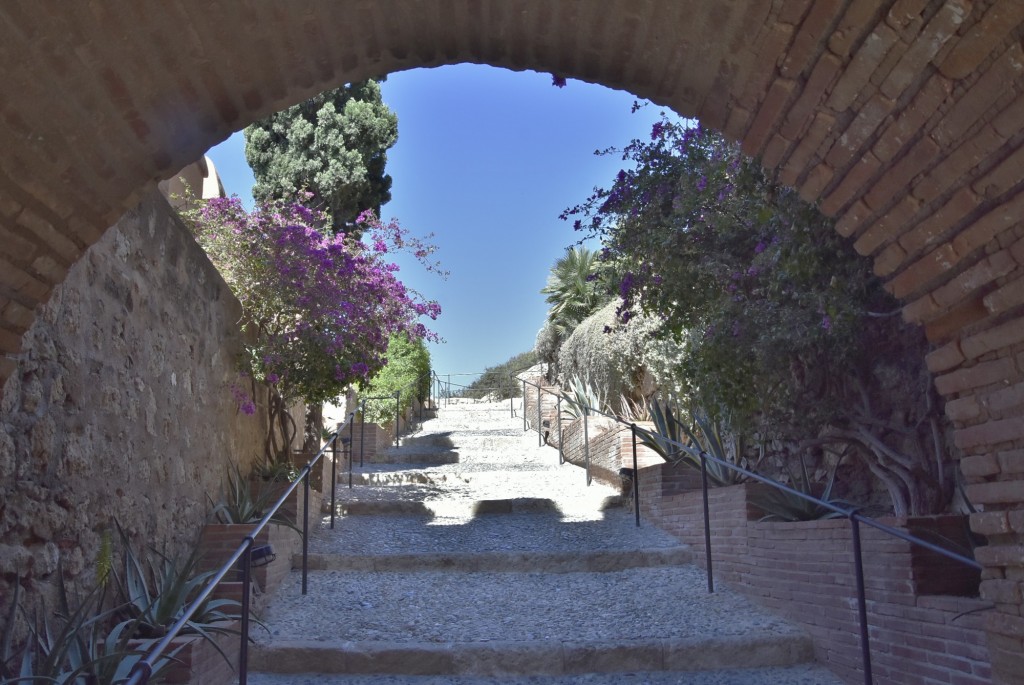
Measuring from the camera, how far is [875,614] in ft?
14.7

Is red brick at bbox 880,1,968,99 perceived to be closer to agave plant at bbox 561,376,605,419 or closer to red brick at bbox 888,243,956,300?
red brick at bbox 888,243,956,300

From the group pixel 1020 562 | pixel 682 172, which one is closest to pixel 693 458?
pixel 682 172

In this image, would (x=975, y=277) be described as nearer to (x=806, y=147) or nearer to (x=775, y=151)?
(x=806, y=147)

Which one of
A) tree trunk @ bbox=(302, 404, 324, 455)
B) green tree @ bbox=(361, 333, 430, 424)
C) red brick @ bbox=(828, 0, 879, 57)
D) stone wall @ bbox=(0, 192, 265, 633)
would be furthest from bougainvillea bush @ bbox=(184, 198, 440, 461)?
green tree @ bbox=(361, 333, 430, 424)

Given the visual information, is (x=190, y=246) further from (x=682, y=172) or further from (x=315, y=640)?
(x=682, y=172)

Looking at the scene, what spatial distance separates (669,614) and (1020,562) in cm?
306

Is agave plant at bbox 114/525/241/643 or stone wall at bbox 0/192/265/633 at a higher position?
stone wall at bbox 0/192/265/633

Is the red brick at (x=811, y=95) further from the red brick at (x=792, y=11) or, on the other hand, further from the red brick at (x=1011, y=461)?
the red brick at (x=1011, y=461)

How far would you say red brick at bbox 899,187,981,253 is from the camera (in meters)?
2.49

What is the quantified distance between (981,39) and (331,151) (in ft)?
46.7

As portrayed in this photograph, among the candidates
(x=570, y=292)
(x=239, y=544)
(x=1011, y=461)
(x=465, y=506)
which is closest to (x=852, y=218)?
(x=1011, y=461)

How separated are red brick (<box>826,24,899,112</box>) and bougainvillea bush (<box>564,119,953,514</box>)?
1.91 metres

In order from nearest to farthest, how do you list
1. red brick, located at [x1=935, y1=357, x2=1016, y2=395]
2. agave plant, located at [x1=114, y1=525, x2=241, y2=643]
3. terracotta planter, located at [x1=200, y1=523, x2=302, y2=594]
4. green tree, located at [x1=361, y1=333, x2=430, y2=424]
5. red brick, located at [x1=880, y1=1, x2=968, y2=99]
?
1. red brick, located at [x1=880, y1=1, x2=968, y2=99]
2. red brick, located at [x1=935, y1=357, x2=1016, y2=395]
3. agave plant, located at [x1=114, y1=525, x2=241, y2=643]
4. terracotta planter, located at [x1=200, y1=523, x2=302, y2=594]
5. green tree, located at [x1=361, y1=333, x2=430, y2=424]

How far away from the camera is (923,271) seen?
2.80 m
